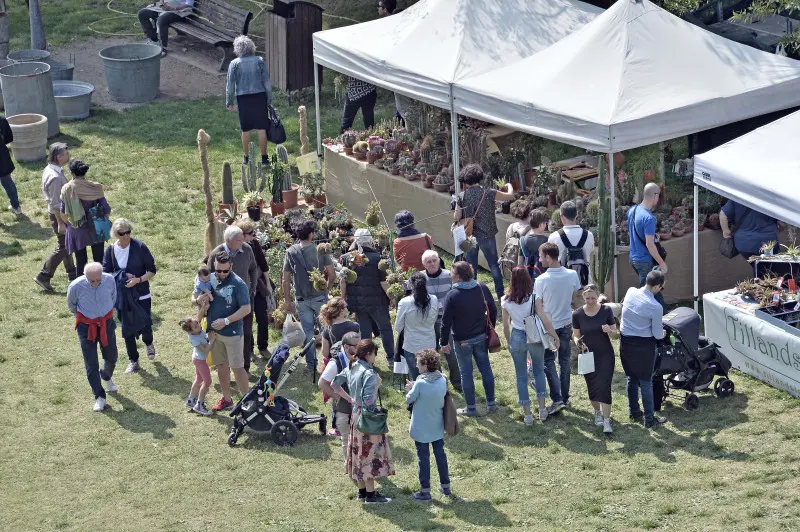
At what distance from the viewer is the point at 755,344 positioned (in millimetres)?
10203

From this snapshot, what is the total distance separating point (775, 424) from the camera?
947cm

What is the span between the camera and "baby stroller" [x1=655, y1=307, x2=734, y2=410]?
31.9 ft

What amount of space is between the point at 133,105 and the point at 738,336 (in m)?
11.2

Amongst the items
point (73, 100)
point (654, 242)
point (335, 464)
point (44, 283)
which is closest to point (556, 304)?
point (654, 242)

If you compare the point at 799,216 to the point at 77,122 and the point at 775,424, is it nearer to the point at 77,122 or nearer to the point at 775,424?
the point at 775,424

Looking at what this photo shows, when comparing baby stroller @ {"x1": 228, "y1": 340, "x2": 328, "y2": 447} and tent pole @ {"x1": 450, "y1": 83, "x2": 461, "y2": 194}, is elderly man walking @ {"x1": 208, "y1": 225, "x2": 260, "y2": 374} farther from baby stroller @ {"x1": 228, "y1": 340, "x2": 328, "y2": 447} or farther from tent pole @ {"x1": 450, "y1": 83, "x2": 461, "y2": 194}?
tent pole @ {"x1": 450, "y1": 83, "x2": 461, "y2": 194}

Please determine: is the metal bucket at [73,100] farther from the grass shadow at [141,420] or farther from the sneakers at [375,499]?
the sneakers at [375,499]

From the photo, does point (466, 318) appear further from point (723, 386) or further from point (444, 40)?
point (444, 40)

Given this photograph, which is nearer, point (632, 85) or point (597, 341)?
point (597, 341)

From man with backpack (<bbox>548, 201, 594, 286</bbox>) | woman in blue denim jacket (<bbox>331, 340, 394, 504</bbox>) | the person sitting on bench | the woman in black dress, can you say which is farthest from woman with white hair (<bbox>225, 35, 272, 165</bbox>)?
woman in blue denim jacket (<bbox>331, 340, 394, 504</bbox>)

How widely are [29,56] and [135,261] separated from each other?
9018 millimetres

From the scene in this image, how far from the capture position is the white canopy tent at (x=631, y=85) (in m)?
11.2

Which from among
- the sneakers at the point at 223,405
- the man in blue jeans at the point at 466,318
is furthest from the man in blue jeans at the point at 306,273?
the man in blue jeans at the point at 466,318

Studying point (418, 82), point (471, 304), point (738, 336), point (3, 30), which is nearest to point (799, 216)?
point (738, 336)
